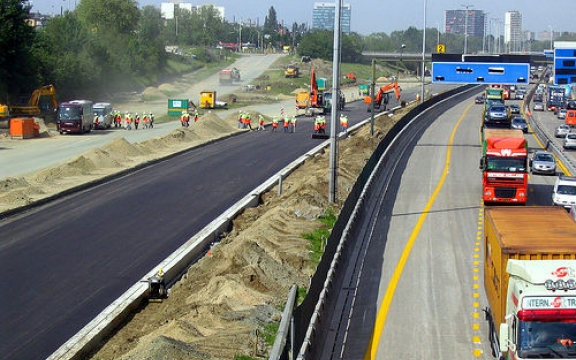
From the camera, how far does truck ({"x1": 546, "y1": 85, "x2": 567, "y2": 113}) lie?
10256 centimetres

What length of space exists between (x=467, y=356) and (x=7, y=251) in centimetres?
1620

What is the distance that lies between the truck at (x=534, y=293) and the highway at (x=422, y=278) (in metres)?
2.30

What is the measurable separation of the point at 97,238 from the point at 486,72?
93.7ft

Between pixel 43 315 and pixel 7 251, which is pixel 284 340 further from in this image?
pixel 7 251

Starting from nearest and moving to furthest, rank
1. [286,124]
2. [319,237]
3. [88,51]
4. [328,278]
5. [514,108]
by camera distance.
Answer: [328,278] < [319,237] < [286,124] < [514,108] < [88,51]

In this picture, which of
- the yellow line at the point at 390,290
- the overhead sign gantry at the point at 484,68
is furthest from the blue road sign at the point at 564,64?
the yellow line at the point at 390,290

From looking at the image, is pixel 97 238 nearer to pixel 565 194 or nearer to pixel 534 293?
pixel 565 194

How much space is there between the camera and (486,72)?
5084 cm

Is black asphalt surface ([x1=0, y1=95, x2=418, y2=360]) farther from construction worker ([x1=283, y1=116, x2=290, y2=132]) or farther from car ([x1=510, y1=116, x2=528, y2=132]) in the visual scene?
car ([x1=510, y1=116, x2=528, y2=132])

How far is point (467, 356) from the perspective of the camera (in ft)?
62.1

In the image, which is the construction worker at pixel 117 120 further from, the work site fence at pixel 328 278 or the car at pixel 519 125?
the work site fence at pixel 328 278

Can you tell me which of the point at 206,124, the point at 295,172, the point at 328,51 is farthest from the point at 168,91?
the point at 295,172

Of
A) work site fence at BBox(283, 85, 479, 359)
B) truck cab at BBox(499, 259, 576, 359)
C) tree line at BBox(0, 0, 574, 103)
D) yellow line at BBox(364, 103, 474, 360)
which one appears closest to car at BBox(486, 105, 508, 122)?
yellow line at BBox(364, 103, 474, 360)

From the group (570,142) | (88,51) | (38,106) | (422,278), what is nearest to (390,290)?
(422,278)
